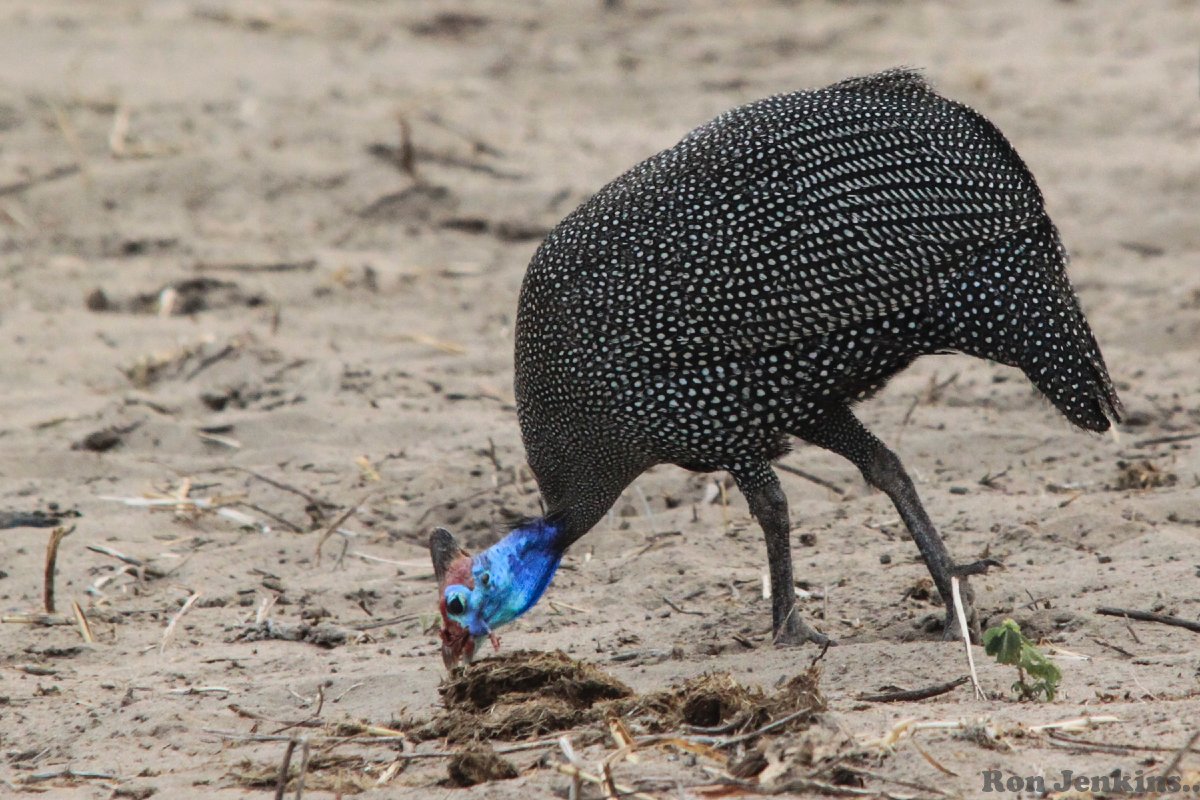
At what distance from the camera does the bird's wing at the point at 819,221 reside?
15.3ft

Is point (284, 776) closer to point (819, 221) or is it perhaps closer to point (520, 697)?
point (520, 697)

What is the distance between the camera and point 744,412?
4.77m

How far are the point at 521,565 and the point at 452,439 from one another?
1.59m

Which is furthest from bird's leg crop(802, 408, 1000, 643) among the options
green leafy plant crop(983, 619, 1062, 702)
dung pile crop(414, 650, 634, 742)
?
dung pile crop(414, 650, 634, 742)

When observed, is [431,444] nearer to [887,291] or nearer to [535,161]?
[887,291]

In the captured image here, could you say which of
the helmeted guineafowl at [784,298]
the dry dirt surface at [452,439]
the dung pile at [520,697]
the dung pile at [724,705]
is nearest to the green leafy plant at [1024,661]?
the dry dirt surface at [452,439]

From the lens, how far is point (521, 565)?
16.1ft

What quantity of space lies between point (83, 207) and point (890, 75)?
534 centimetres

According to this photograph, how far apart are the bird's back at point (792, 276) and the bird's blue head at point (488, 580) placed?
0.43 metres

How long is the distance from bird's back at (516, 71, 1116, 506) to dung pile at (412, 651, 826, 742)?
0.93 m

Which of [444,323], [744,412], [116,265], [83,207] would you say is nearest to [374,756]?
[744,412]

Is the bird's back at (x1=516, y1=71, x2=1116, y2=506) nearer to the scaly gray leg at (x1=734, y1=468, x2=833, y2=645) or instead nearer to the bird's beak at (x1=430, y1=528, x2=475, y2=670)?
the scaly gray leg at (x1=734, y1=468, x2=833, y2=645)

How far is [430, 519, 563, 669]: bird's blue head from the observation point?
4.64 metres

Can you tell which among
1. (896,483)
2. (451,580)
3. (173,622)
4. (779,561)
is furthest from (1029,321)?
(173,622)
